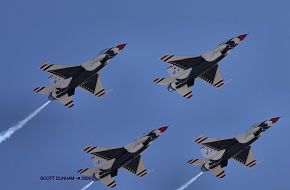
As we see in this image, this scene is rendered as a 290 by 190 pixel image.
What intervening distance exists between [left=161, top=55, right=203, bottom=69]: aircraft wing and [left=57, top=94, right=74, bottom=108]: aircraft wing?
518 inches

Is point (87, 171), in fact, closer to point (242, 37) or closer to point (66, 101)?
point (66, 101)

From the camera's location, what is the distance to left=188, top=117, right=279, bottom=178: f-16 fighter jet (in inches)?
6752

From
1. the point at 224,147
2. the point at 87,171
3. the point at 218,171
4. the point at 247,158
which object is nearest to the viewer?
the point at 87,171

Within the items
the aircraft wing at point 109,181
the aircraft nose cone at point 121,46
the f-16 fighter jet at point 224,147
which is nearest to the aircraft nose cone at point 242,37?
the f-16 fighter jet at point 224,147

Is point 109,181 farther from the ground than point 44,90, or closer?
closer

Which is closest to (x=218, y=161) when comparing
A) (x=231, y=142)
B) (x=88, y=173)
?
(x=231, y=142)

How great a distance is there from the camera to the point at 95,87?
6880 inches

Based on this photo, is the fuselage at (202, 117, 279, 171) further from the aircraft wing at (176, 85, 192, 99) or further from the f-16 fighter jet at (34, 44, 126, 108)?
the f-16 fighter jet at (34, 44, 126, 108)

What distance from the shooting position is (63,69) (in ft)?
559

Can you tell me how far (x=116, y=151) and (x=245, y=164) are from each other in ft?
57.7

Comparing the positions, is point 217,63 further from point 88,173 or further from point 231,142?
point 88,173

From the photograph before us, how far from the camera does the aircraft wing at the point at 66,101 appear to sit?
17025 centimetres

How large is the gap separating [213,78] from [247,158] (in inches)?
448

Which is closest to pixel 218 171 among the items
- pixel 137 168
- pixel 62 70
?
pixel 137 168
